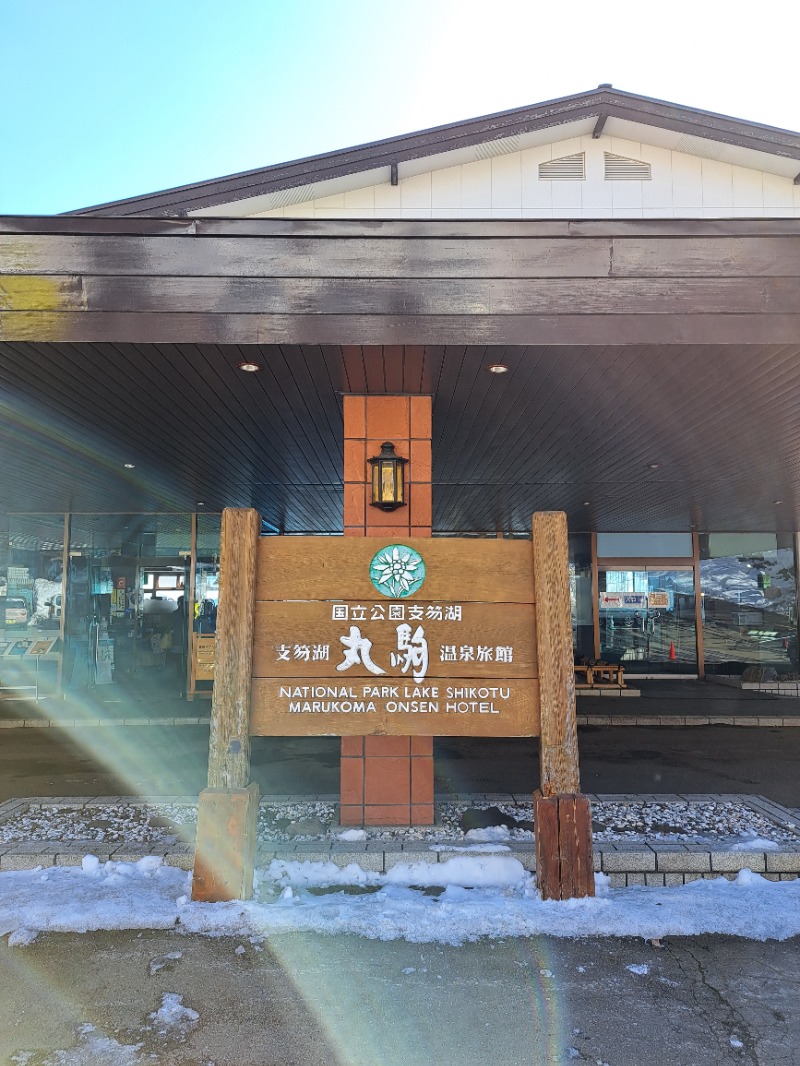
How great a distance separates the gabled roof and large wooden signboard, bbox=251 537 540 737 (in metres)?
7.56

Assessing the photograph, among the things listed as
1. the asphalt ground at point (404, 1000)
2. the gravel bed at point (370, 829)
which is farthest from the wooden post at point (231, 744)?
the gravel bed at point (370, 829)

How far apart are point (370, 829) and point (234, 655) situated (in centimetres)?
175

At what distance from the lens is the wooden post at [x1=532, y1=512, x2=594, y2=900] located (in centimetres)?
386

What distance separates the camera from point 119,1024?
285 centimetres

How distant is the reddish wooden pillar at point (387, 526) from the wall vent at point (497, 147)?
280 inches

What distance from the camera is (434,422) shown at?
6.36 m

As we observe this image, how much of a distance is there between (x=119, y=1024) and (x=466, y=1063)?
1343 millimetres

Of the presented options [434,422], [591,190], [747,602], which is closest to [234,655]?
[434,422]

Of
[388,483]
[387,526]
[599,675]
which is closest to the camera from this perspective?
[388,483]

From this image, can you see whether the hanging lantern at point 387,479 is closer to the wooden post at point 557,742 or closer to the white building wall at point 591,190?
the wooden post at point 557,742

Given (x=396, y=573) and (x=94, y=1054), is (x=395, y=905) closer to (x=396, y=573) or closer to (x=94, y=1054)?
(x=94, y=1054)

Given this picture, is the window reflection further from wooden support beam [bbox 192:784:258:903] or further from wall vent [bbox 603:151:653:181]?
wooden support beam [bbox 192:784:258:903]

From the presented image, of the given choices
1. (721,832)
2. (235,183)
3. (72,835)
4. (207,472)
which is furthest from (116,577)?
(721,832)

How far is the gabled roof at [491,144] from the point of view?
9.89 metres
